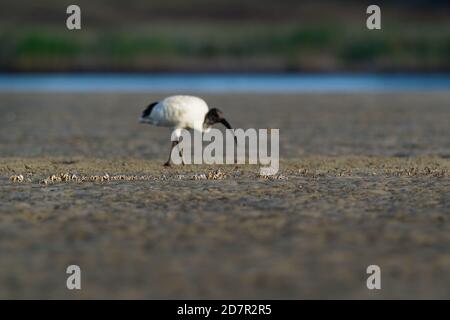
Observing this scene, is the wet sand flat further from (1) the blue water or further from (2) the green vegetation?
(2) the green vegetation

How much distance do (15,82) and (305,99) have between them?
662 inches

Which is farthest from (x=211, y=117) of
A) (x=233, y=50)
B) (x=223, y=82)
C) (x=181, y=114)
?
(x=233, y=50)

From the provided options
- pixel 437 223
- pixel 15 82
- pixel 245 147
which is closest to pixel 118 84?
pixel 15 82

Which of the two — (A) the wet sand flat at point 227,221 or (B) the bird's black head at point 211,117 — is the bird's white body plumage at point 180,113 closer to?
(B) the bird's black head at point 211,117

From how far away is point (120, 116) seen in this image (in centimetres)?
2653

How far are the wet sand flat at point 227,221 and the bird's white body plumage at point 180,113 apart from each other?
682 millimetres

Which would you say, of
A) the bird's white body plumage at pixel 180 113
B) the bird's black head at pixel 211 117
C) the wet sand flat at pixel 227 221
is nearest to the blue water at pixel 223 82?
the wet sand flat at pixel 227 221

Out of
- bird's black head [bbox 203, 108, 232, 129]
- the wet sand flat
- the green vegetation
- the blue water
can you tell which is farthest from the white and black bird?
the green vegetation

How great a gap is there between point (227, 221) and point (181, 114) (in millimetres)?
4642

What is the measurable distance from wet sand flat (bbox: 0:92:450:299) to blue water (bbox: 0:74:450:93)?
1862 cm

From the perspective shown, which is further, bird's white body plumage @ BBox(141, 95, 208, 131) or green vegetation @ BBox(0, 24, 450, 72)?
green vegetation @ BBox(0, 24, 450, 72)

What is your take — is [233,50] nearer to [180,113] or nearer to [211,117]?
[211,117]

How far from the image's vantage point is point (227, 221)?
34.7 ft

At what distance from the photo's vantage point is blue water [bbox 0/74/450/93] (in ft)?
127
